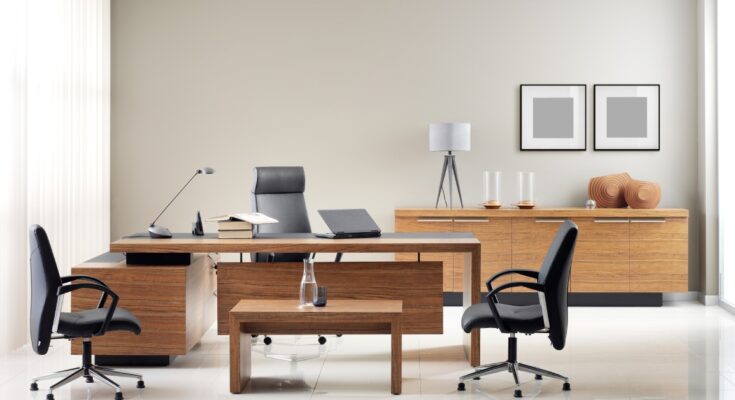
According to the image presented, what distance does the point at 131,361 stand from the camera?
230 inches

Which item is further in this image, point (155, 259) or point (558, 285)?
point (155, 259)

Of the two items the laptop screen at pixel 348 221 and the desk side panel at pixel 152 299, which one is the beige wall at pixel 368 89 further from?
the desk side panel at pixel 152 299

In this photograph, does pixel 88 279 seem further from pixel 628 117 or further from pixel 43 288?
pixel 628 117

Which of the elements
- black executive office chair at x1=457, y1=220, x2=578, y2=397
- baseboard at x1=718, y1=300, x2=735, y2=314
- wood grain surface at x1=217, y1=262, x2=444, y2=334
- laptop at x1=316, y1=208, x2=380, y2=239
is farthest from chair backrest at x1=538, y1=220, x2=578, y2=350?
baseboard at x1=718, y1=300, x2=735, y2=314

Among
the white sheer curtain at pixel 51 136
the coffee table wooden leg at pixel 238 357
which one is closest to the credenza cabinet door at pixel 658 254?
the coffee table wooden leg at pixel 238 357

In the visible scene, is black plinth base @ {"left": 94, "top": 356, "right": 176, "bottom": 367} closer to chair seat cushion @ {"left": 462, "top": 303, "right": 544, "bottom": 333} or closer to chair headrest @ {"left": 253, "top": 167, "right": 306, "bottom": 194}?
chair headrest @ {"left": 253, "top": 167, "right": 306, "bottom": 194}

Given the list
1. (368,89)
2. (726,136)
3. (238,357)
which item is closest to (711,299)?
(726,136)

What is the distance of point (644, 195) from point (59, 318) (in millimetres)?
5280

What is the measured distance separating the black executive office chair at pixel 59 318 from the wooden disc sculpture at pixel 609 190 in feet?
15.4

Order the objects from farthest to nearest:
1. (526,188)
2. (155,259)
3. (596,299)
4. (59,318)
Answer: (526,188)
(596,299)
(155,259)
(59,318)

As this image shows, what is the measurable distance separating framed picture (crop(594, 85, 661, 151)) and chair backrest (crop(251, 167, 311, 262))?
10.1 feet

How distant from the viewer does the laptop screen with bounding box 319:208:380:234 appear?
235 inches

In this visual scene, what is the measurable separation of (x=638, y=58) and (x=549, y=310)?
434 cm

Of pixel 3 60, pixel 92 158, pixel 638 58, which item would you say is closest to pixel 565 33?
pixel 638 58
